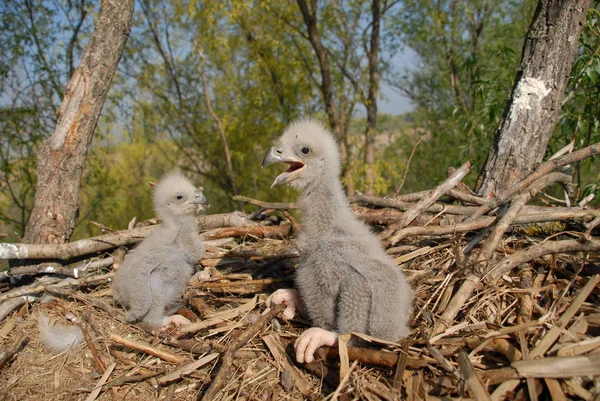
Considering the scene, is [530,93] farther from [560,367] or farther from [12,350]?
[12,350]

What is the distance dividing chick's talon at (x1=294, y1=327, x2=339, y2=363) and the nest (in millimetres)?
51

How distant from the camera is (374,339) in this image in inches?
77.9

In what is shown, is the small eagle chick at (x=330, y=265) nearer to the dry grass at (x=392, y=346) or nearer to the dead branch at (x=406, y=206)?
the dry grass at (x=392, y=346)

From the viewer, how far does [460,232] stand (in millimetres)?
2623

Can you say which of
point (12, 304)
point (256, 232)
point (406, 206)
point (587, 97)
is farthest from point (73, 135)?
point (587, 97)

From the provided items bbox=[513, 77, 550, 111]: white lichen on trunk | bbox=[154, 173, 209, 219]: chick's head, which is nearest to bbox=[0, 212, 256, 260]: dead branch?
bbox=[154, 173, 209, 219]: chick's head

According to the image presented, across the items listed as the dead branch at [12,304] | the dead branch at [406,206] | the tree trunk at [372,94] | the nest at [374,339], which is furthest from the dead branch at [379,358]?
the tree trunk at [372,94]

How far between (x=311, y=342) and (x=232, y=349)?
0.38 m

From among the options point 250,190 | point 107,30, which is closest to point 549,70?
point 107,30

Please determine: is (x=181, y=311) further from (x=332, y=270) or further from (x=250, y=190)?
(x=250, y=190)

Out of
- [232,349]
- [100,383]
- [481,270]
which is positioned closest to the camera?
[232,349]

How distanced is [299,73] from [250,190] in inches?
137

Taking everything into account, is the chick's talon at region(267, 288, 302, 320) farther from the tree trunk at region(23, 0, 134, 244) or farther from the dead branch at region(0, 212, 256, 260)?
the tree trunk at region(23, 0, 134, 244)

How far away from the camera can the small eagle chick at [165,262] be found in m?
2.60
